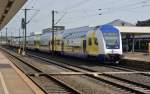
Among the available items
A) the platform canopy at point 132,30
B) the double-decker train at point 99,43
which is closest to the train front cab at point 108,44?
the double-decker train at point 99,43

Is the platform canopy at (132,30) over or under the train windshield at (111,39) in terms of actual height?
over

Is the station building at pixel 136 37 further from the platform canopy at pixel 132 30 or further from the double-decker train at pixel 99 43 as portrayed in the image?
the double-decker train at pixel 99 43

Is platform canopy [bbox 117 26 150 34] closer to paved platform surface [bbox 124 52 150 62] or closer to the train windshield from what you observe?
paved platform surface [bbox 124 52 150 62]

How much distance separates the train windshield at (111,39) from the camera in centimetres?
3661

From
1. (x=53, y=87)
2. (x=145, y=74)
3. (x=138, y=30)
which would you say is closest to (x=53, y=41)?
(x=138, y=30)

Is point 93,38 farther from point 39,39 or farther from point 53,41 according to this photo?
point 39,39

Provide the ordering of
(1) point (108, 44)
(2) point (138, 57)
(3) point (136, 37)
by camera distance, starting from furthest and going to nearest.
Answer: (3) point (136, 37) → (2) point (138, 57) → (1) point (108, 44)

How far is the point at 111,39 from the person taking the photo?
37.1m

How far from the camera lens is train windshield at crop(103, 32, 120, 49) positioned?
36.6 meters

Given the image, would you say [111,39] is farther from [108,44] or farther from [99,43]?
[99,43]

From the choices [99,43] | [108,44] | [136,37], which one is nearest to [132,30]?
[136,37]

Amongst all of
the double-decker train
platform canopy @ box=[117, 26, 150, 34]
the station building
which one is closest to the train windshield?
the double-decker train

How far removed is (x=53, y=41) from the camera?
6003 centimetres

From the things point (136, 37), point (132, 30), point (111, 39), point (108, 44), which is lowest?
point (108, 44)
